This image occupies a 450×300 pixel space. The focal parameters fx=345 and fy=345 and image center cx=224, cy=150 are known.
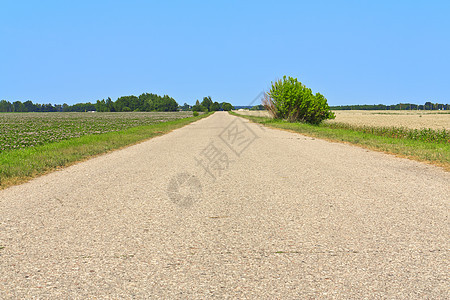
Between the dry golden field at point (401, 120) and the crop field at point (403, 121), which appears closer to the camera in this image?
the crop field at point (403, 121)

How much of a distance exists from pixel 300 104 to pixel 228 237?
1422 inches

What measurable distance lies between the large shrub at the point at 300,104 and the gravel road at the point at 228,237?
31171mm

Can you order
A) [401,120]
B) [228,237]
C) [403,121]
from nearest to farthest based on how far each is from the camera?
[228,237], [403,121], [401,120]

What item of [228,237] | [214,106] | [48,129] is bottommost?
[228,237]

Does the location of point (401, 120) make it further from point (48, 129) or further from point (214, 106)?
point (214, 106)

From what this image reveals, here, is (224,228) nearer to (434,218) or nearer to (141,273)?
(141,273)

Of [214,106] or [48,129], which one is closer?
[48,129]

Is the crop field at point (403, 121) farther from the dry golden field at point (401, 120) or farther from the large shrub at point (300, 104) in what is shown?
the large shrub at point (300, 104)

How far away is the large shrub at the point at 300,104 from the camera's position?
1510 inches

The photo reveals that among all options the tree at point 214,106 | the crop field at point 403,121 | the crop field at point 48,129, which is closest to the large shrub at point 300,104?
the crop field at point 403,121

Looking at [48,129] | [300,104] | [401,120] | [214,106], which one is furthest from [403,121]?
[214,106]

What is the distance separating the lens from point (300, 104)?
38.8 m

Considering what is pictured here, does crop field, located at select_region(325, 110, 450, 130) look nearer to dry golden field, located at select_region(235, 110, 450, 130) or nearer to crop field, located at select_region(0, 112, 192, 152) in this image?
dry golden field, located at select_region(235, 110, 450, 130)

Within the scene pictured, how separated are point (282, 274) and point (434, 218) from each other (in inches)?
114
